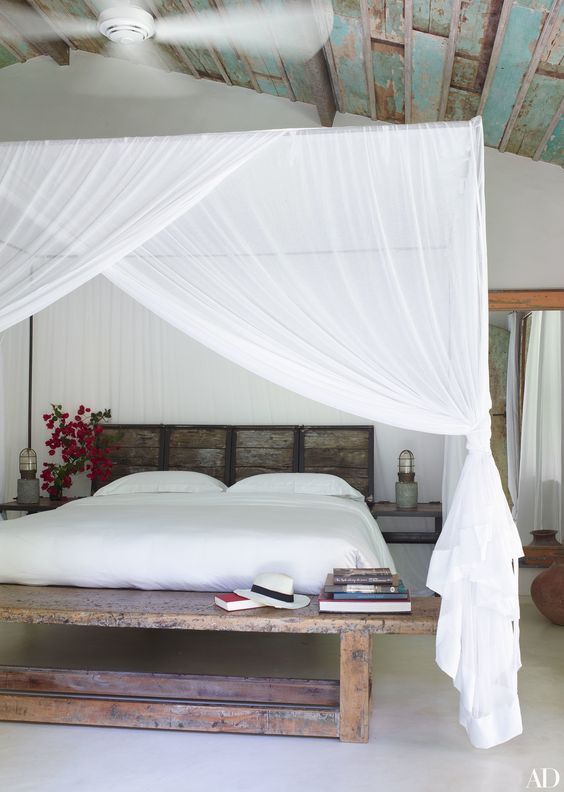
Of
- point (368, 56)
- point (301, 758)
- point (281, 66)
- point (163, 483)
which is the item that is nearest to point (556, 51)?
point (368, 56)

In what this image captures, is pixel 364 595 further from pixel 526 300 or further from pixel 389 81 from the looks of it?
pixel 389 81

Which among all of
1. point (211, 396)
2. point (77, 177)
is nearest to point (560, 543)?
point (211, 396)

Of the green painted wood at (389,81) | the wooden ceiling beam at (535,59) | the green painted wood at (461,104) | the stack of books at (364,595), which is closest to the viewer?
the stack of books at (364,595)

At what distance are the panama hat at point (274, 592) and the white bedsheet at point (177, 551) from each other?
0.18 meters

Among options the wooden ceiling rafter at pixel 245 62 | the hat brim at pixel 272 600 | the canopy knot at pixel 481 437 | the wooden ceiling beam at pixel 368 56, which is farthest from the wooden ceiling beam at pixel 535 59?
the hat brim at pixel 272 600

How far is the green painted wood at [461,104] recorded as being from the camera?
14.7 feet

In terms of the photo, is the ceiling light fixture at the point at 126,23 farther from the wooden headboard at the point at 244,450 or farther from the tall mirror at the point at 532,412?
the tall mirror at the point at 532,412

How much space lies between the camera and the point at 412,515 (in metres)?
4.83

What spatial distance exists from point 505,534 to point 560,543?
2.56 m

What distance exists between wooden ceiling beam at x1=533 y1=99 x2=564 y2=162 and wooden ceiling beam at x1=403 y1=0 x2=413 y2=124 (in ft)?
2.47

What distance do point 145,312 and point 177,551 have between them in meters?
2.47

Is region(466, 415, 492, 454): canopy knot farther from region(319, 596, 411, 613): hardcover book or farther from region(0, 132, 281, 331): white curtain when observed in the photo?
region(0, 132, 281, 331): white curtain

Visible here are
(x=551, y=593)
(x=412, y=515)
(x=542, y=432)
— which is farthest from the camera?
(x=542, y=432)

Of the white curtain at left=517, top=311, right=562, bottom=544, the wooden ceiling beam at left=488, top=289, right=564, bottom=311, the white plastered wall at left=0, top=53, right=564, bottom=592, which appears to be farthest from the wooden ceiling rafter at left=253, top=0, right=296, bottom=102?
the white curtain at left=517, top=311, right=562, bottom=544
